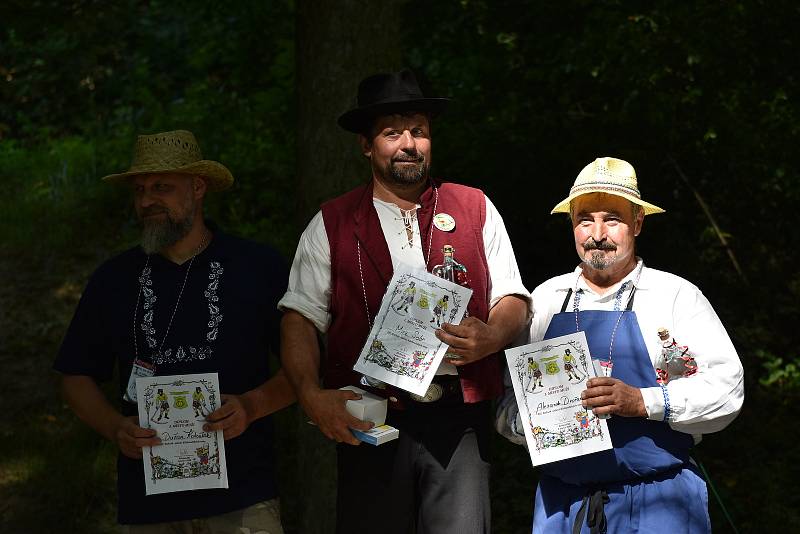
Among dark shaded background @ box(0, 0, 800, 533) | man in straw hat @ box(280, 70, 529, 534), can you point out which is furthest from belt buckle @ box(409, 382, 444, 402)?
dark shaded background @ box(0, 0, 800, 533)

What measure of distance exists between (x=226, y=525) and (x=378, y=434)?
0.82 metres

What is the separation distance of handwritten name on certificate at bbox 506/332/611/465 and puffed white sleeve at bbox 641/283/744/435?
0.72 ft

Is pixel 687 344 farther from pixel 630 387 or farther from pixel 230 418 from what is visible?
pixel 230 418

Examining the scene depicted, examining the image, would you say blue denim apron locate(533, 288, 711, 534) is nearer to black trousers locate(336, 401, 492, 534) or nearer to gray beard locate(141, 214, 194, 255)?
black trousers locate(336, 401, 492, 534)

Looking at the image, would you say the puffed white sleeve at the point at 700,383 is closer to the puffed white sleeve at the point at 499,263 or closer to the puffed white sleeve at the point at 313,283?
the puffed white sleeve at the point at 499,263

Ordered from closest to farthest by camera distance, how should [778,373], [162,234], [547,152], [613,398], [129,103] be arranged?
1. [613,398]
2. [162,234]
3. [547,152]
4. [778,373]
5. [129,103]

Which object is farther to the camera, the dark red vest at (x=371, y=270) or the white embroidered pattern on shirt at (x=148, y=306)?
the white embroidered pattern on shirt at (x=148, y=306)

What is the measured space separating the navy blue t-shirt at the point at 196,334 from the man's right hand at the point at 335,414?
47 centimetres

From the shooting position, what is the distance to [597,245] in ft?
11.6

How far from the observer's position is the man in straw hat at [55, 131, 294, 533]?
12.3 feet

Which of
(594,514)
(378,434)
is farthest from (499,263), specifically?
(594,514)

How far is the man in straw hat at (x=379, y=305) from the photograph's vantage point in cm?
358

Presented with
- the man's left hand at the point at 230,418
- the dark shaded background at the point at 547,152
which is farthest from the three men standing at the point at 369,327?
the dark shaded background at the point at 547,152

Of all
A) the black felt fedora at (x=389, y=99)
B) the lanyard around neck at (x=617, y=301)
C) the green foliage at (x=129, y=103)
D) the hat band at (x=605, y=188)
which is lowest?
the lanyard around neck at (x=617, y=301)
